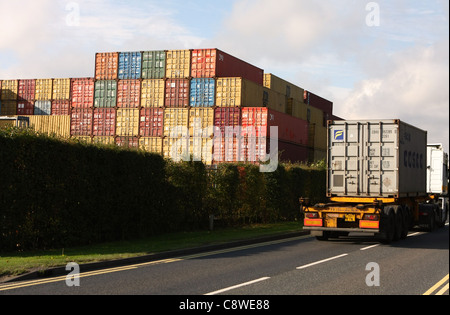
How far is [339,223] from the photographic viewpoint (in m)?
16.9

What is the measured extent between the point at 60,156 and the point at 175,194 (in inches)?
218

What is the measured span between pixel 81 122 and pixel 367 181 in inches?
1234

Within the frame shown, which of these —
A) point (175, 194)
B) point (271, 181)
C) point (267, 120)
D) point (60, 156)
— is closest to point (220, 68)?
point (267, 120)

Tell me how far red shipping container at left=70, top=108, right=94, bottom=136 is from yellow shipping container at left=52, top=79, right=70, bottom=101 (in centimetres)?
494

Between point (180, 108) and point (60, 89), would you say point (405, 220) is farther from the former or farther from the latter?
point (60, 89)

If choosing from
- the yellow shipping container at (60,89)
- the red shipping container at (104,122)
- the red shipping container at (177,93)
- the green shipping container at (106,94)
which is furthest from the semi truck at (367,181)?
the yellow shipping container at (60,89)

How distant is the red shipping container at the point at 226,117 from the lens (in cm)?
3896

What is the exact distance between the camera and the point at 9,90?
51156 mm

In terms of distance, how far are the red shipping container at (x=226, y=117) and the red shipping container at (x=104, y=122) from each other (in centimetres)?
893

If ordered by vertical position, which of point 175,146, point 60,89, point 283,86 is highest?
point 283,86

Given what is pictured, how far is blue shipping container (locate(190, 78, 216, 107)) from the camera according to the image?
40375 mm

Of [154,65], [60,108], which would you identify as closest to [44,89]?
[60,108]

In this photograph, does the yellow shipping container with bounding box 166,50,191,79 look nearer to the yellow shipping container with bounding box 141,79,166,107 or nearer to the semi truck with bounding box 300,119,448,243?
the yellow shipping container with bounding box 141,79,166,107
